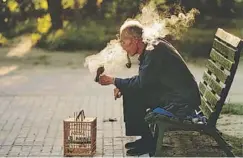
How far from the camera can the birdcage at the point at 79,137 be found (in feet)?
19.4

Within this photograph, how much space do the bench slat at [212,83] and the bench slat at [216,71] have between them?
5cm

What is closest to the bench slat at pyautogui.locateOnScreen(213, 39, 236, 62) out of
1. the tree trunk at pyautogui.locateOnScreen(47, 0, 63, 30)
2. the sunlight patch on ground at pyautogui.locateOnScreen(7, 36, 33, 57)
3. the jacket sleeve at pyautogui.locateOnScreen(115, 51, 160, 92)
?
the jacket sleeve at pyautogui.locateOnScreen(115, 51, 160, 92)

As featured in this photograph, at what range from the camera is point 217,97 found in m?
5.75

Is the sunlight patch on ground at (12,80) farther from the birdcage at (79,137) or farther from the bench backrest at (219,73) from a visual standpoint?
the bench backrest at (219,73)

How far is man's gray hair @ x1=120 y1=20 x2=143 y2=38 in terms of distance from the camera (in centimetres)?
586

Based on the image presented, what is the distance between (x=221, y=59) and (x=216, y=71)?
0.39ft

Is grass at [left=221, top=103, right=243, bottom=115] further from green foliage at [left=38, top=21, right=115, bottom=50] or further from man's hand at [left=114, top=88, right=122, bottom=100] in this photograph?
green foliage at [left=38, top=21, right=115, bottom=50]

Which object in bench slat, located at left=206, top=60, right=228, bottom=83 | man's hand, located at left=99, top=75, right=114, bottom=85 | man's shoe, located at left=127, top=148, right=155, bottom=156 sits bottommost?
man's shoe, located at left=127, top=148, right=155, bottom=156

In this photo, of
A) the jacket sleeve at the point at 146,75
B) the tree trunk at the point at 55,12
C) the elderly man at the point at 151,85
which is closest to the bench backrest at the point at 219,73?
the elderly man at the point at 151,85

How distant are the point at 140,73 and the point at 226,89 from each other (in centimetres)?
71

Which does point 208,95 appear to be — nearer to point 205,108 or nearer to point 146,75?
point 205,108

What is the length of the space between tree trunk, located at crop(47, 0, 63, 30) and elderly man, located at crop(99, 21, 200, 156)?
690mm

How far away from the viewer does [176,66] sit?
5883 mm

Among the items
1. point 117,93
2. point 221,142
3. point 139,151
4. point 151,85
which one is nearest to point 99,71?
point 117,93
